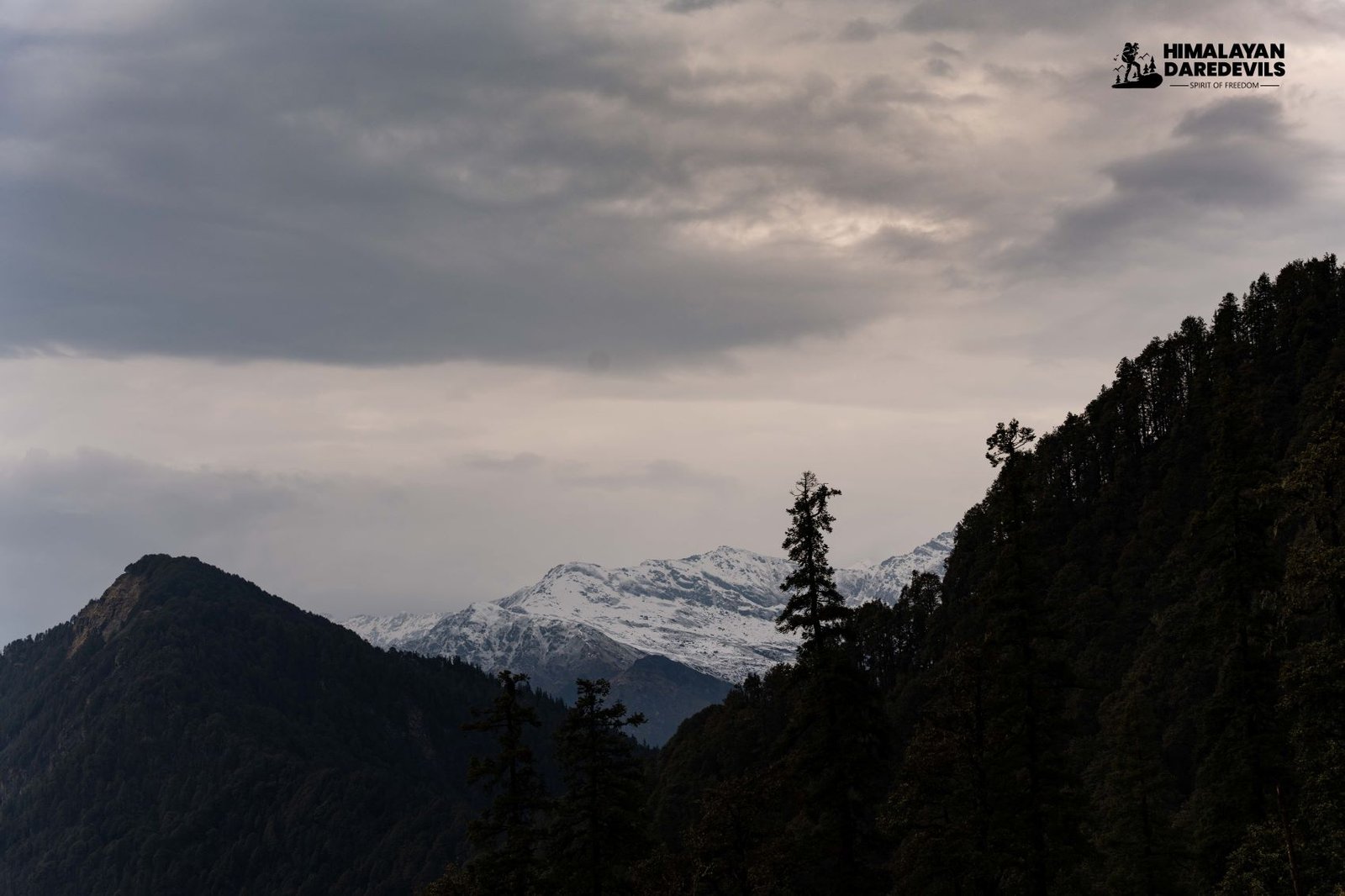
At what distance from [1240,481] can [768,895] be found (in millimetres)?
22977

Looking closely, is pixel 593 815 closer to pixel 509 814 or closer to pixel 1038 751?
pixel 509 814

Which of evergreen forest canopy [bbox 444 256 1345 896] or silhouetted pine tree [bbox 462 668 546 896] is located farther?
silhouetted pine tree [bbox 462 668 546 896]

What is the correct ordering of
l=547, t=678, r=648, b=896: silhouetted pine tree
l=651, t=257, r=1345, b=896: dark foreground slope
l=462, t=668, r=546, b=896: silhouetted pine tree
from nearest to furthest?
1. l=651, t=257, r=1345, b=896: dark foreground slope
2. l=462, t=668, r=546, b=896: silhouetted pine tree
3. l=547, t=678, r=648, b=896: silhouetted pine tree

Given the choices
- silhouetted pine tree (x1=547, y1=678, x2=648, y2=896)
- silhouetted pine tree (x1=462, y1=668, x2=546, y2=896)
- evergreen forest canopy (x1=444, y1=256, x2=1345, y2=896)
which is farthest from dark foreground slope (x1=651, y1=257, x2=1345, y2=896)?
silhouetted pine tree (x1=462, y1=668, x2=546, y2=896)

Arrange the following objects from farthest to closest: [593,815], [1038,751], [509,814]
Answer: [593,815], [509,814], [1038,751]

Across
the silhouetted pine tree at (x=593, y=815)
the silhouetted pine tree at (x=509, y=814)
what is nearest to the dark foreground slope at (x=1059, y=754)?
the silhouetted pine tree at (x=593, y=815)

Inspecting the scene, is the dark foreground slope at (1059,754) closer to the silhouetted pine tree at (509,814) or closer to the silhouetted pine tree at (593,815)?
the silhouetted pine tree at (593,815)

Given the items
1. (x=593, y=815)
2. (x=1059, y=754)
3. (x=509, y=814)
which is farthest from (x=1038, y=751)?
(x=509, y=814)

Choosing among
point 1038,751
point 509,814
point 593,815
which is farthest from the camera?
point 593,815

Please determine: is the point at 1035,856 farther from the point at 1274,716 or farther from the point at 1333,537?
the point at 1333,537

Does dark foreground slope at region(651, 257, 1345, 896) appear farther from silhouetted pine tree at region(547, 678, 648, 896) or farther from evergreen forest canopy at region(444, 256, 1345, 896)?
silhouetted pine tree at region(547, 678, 648, 896)

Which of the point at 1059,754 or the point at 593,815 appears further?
the point at 593,815

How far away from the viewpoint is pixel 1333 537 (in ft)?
109

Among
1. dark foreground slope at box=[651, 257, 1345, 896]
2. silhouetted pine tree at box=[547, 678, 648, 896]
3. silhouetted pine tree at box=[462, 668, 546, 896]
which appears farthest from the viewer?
silhouetted pine tree at box=[547, 678, 648, 896]
